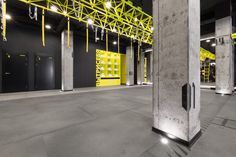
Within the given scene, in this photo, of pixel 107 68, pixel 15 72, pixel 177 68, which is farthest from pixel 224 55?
pixel 15 72

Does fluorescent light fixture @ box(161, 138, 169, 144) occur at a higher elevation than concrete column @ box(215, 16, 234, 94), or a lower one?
lower

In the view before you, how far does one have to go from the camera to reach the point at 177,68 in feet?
6.29

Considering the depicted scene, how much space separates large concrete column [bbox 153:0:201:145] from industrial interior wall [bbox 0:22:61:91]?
9.25m

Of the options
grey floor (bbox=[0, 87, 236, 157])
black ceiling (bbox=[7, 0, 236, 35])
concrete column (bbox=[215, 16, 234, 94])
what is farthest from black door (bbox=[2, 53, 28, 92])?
concrete column (bbox=[215, 16, 234, 94])

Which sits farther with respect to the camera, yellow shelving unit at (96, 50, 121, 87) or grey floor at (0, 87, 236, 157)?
yellow shelving unit at (96, 50, 121, 87)

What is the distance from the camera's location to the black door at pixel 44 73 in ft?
27.7

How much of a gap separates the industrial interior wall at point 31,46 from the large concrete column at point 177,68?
30.3 feet

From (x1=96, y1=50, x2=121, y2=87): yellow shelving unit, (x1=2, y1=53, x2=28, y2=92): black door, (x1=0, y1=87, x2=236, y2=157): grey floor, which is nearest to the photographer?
(x1=0, y1=87, x2=236, y2=157): grey floor

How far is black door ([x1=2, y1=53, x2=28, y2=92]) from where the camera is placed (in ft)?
23.9

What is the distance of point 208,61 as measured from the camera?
855 inches

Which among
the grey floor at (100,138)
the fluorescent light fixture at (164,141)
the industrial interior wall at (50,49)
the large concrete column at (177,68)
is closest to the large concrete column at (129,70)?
the industrial interior wall at (50,49)

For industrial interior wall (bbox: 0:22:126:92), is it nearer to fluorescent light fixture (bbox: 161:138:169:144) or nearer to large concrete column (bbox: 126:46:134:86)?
large concrete column (bbox: 126:46:134:86)

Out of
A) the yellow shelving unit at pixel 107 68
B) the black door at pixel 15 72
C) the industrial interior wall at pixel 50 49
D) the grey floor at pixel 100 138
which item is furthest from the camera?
the yellow shelving unit at pixel 107 68

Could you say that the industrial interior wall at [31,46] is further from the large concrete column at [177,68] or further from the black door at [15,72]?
the large concrete column at [177,68]
